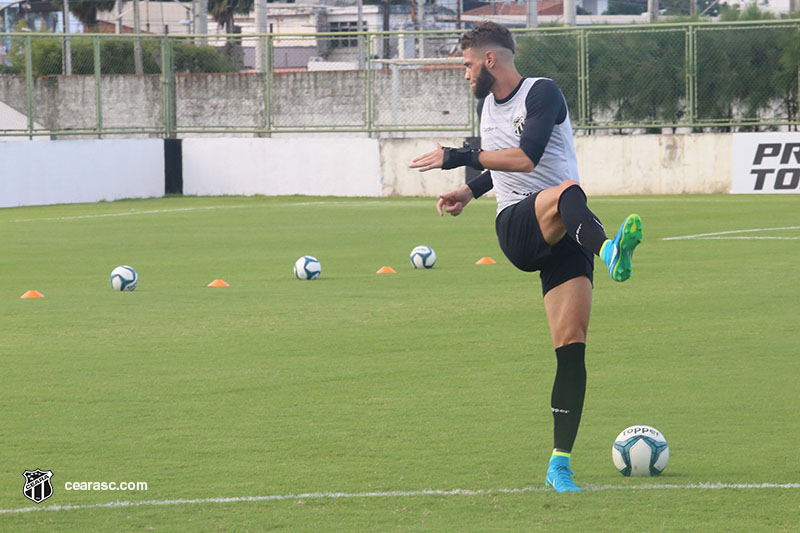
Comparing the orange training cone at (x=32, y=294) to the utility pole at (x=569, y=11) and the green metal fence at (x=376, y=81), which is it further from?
the utility pole at (x=569, y=11)

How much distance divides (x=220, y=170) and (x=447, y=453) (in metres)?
23.4

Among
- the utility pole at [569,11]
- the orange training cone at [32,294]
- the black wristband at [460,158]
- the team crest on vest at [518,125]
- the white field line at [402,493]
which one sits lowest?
the white field line at [402,493]

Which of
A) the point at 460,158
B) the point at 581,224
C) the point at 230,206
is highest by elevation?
the point at 460,158

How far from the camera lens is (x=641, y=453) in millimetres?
5605

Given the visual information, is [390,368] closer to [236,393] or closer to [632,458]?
[236,393]

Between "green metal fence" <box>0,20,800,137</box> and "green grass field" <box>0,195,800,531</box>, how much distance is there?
12.3 metres

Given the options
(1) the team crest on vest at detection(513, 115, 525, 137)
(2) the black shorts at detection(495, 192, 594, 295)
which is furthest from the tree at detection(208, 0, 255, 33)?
(2) the black shorts at detection(495, 192, 594, 295)

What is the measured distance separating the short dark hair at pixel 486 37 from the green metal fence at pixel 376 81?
21030 millimetres

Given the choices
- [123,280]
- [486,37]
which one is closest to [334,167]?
[123,280]

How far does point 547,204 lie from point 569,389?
0.83 m

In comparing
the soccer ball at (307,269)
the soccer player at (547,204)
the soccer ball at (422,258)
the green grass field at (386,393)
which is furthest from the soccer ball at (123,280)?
the soccer player at (547,204)

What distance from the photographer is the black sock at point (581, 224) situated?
5289mm

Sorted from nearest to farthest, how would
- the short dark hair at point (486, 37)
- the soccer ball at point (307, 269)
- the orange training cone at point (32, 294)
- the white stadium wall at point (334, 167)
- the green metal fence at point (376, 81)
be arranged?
the short dark hair at point (486, 37)
the orange training cone at point (32, 294)
the soccer ball at point (307, 269)
the white stadium wall at point (334, 167)
the green metal fence at point (376, 81)

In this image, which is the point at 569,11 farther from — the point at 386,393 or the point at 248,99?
the point at 386,393
